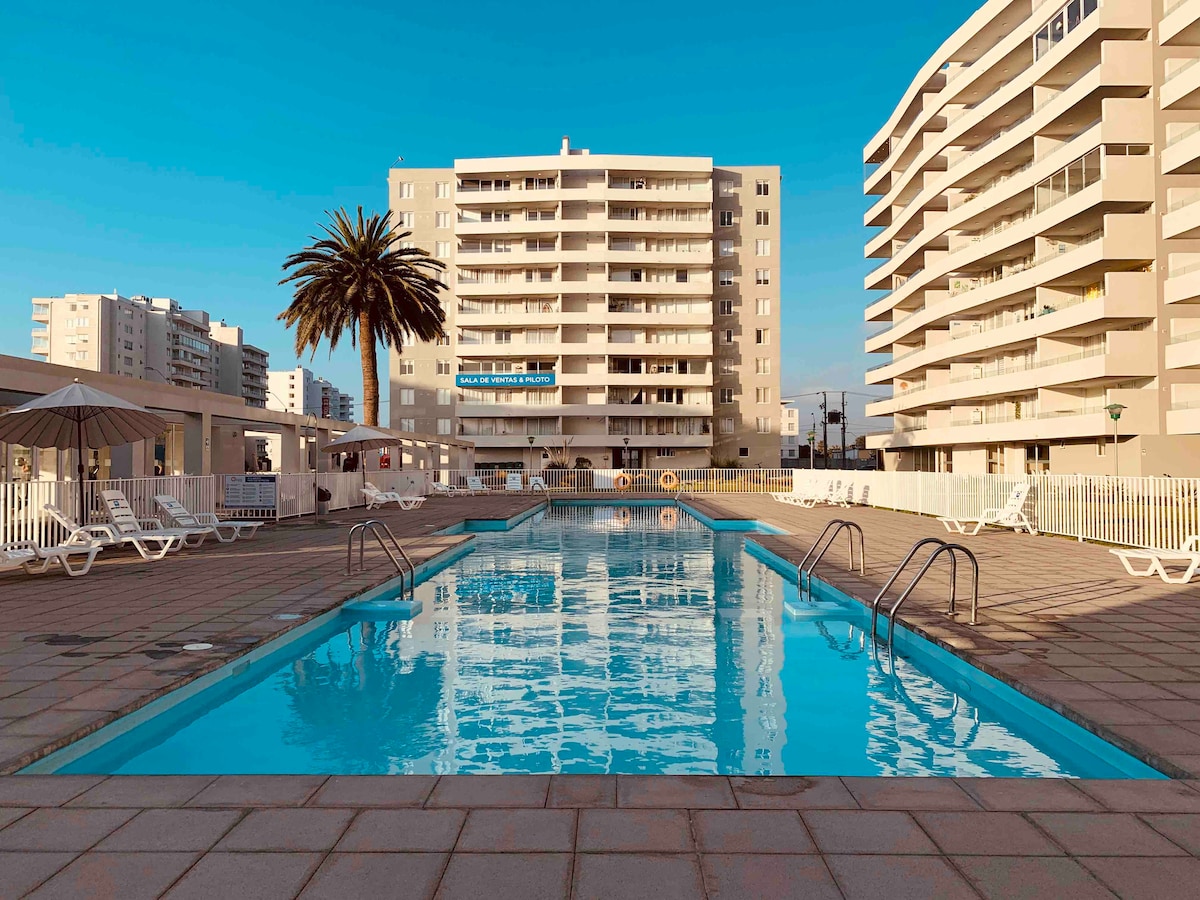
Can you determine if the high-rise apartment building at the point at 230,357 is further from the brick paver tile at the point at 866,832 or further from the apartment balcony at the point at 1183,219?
the brick paver tile at the point at 866,832

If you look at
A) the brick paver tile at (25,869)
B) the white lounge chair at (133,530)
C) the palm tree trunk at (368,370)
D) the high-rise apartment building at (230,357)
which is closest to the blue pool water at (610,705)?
the brick paver tile at (25,869)

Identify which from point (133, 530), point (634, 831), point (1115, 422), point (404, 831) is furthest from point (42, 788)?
point (1115, 422)

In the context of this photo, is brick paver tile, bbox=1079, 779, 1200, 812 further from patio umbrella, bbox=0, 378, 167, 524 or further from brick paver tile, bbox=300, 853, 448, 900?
patio umbrella, bbox=0, 378, 167, 524

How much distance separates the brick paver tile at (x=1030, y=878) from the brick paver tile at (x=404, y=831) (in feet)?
6.17

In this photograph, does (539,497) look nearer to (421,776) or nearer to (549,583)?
(549,583)

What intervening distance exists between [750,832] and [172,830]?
2268 mm

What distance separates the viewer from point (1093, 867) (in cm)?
288

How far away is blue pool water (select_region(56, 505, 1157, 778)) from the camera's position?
4953mm

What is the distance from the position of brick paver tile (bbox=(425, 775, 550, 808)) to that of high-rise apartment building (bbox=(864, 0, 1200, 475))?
1188 inches

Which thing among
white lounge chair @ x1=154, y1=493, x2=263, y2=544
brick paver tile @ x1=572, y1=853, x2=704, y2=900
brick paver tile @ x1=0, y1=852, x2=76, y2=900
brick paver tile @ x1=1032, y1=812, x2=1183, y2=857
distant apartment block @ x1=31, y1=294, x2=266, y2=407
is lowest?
brick paver tile @ x1=1032, y1=812, x2=1183, y2=857

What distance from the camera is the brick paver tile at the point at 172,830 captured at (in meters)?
3.05

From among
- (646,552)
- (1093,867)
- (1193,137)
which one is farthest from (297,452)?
(1193,137)

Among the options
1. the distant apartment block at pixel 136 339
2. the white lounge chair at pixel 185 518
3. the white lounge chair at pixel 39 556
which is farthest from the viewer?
the distant apartment block at pixel 136 339

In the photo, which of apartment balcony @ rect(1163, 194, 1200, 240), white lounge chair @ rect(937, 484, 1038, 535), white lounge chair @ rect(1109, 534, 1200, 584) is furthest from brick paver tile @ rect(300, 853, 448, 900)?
apartment balcony @ rect(1163, 194, 1200, 240)
